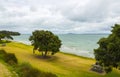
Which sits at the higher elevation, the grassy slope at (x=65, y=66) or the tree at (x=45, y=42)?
the tree at (x=45, y=42)

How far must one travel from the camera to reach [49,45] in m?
60.6

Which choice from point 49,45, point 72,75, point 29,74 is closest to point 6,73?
point 29,74

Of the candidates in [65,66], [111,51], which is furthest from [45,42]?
[111,51]

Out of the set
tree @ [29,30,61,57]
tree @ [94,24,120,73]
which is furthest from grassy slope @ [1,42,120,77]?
tree @ [94,24,120,73]

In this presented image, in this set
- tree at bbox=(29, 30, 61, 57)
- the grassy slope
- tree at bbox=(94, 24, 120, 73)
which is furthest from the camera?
tree at bbox=(29, 30, 61, 57)

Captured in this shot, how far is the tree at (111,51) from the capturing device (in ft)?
117

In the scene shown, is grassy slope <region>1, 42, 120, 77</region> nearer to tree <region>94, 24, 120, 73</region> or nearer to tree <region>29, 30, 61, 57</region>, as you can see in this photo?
tree <region>29, 30, 61, 57</region>

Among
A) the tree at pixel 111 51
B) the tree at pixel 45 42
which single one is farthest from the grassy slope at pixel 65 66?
the tree at pixel 111 51

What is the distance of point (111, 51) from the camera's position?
36438 millimetres

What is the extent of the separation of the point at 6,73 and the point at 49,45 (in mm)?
32254

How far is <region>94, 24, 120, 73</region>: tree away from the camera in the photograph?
117 ft

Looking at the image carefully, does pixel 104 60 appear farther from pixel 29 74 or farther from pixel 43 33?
pixel 43 33

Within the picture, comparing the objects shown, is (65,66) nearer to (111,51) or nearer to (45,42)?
(45,42)

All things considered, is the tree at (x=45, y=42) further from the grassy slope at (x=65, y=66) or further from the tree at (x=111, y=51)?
the tree at (x=111, y=51)
